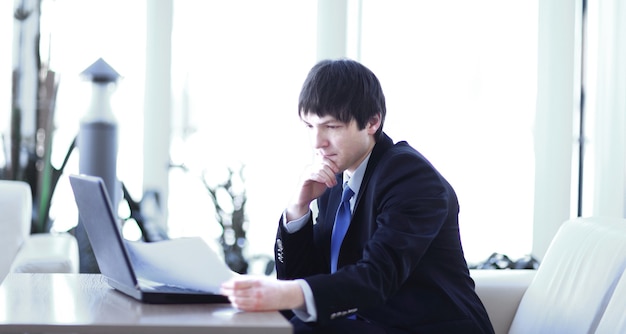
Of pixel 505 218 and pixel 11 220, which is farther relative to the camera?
pixel 505 218

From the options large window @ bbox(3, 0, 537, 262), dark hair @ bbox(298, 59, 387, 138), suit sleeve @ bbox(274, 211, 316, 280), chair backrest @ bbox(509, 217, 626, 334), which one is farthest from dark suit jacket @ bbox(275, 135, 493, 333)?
large window @ bbox(3, 0, 537, 262)

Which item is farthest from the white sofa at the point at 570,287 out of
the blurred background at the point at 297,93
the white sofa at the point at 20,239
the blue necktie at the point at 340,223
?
the blurred background at the point at 297,93

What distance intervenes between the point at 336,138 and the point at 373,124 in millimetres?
115

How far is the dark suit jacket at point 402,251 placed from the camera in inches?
73.7

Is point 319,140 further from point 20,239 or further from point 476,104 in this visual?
point 476,104

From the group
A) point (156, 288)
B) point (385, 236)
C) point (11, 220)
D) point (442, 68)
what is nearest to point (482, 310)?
point (385, 236)

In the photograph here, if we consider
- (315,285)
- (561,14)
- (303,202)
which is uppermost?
(561,14)

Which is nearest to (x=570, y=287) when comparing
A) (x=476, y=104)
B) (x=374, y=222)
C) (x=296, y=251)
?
(x=374, y=222)

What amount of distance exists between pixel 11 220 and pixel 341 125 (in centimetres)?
196

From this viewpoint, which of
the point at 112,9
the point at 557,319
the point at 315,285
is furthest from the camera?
the point at 112,9

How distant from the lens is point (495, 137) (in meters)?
5.20

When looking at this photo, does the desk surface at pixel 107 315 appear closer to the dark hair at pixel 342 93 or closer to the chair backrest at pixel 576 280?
A: the dark hair at pixel 342 93

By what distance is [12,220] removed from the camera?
141 inches

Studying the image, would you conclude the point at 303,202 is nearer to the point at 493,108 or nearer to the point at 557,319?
the point at 557,319
